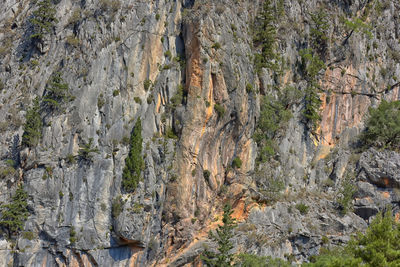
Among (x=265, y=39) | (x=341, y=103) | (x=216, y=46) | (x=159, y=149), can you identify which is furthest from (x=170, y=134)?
(x=341, y=103)

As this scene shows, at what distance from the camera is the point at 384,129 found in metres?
55.1

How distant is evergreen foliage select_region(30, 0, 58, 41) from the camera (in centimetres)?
4888

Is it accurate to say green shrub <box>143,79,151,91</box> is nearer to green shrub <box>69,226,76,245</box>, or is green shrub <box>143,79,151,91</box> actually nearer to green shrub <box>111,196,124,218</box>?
green shrub <box>111,196,124,218</box>

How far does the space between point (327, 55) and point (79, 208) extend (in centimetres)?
3426

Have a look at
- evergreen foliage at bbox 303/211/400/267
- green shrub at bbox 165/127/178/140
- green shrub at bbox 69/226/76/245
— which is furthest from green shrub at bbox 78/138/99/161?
evergreen foliage at bbox 303/211/400/267

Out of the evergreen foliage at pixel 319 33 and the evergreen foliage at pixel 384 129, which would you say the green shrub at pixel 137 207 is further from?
the evergreen foliage at pixel 319 33

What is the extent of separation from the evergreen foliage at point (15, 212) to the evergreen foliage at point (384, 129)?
37172 millimetres

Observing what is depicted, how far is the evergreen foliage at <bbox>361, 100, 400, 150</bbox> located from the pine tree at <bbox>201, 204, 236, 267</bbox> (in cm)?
2201

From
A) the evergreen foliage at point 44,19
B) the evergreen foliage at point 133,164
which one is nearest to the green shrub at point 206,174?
the evergreen foliage at point 133,164

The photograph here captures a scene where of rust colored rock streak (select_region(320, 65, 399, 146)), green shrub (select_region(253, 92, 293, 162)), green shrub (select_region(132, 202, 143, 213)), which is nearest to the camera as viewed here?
green shrub (select_region(132, 202, 143, 213))

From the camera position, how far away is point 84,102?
44.0 m

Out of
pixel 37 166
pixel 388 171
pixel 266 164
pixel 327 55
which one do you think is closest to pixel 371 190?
pixel 388 171

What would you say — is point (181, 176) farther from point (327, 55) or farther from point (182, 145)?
point (327, 55)

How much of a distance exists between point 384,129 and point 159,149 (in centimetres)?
2677
